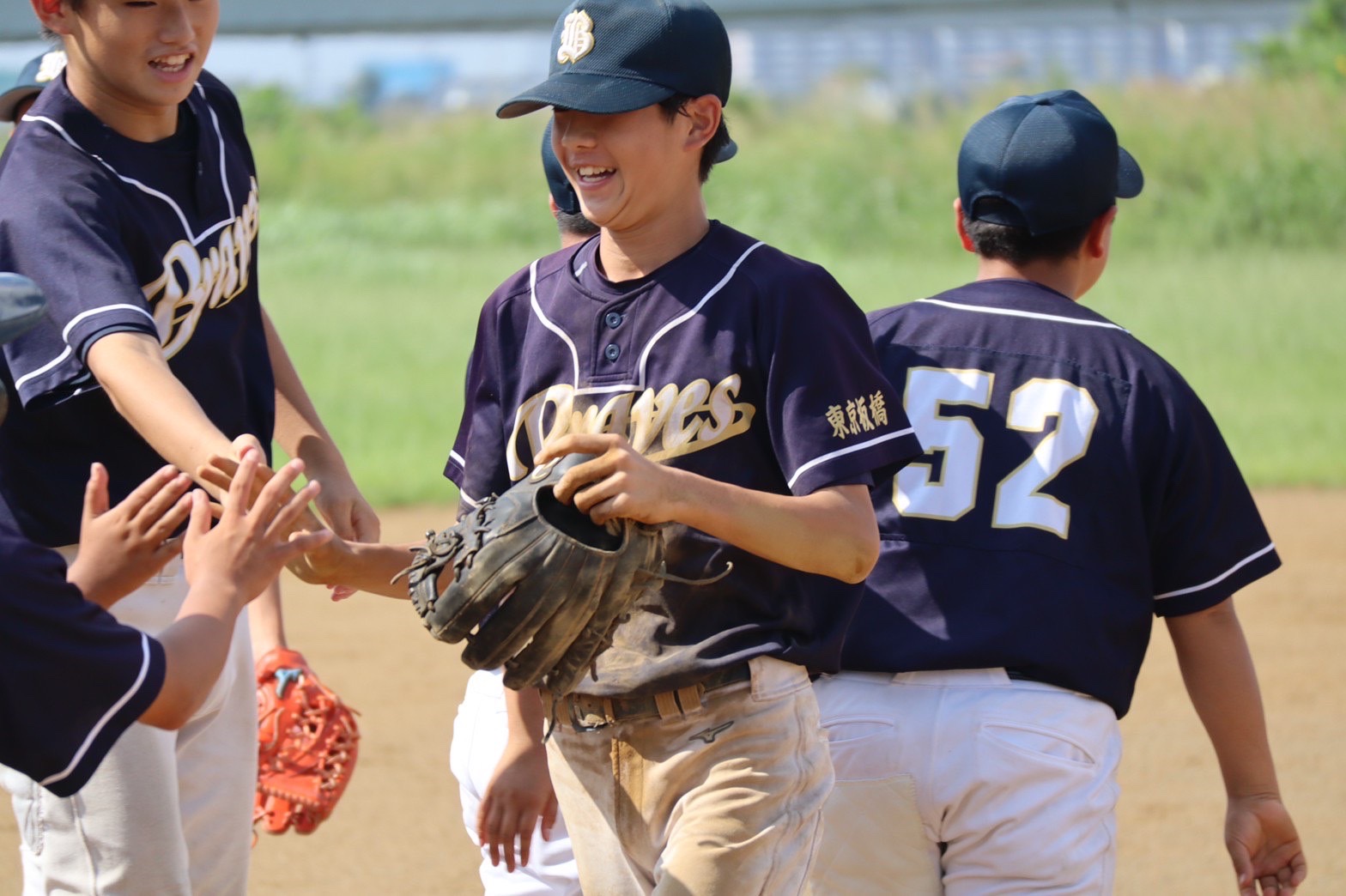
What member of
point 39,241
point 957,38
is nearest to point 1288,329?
point 39,241

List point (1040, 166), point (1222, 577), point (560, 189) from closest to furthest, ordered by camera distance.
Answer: point (1222, 577)
point (1040, 166)
point (560, 189)

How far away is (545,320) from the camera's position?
207 cm

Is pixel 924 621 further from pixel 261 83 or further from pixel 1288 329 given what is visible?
pixel 261 83

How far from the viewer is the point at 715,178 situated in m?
17.5

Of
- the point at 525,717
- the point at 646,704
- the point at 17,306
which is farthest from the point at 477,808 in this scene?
the point at 17,306

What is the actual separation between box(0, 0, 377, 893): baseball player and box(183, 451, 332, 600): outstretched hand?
0.23m

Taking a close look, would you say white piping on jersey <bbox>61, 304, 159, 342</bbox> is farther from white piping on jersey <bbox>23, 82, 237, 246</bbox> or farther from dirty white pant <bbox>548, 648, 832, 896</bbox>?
dirty white pant <bbox>548, 648, 832, 896</bbox>

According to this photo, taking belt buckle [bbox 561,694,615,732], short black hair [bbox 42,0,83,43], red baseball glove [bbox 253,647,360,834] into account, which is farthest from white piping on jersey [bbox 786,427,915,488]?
red baseball glove [bbox 253,647,360,834]

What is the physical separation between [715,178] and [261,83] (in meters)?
7.98

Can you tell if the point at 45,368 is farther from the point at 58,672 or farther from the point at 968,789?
the point at 968,789

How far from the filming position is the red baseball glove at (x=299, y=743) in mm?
2947

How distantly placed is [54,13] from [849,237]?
1458cm

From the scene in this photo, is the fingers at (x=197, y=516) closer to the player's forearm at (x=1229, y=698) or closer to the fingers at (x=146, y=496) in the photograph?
the fingers at (x=146, y=496)

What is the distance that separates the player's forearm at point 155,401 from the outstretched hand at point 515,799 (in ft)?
1.87
